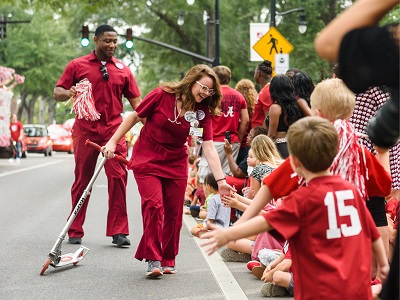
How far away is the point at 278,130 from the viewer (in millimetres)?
10008

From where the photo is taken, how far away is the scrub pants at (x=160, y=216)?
8086 millimetres

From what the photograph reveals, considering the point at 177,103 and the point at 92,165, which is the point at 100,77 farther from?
the point at 177,103

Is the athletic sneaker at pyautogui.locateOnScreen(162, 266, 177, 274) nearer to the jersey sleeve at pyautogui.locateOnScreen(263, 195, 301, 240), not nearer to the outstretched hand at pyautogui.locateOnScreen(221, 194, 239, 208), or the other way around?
the outstretched hand at pyautogui.locateOnScreen(221, 194, 239, 208)

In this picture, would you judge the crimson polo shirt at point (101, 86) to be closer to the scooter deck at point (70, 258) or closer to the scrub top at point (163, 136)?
the scooter deck at point (70, 258)

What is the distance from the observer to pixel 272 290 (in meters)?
7.27

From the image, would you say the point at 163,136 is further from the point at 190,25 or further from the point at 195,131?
the point at 190,25

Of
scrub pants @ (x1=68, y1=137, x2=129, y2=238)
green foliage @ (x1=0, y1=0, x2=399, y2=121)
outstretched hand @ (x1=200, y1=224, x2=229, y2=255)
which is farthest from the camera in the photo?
green foliage @ (x1=0, y1=0, x2=399, y2=121)

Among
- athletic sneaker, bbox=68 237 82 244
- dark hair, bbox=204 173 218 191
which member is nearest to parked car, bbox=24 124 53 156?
dark hair, bbox=204 173 218 191

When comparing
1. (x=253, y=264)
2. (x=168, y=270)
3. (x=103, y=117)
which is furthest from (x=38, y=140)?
(x=253, y=264)

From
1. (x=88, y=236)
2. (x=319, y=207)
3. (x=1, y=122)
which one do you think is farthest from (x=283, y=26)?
(x=319, y=207)

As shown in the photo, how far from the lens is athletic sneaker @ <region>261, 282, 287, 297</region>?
7262 mm

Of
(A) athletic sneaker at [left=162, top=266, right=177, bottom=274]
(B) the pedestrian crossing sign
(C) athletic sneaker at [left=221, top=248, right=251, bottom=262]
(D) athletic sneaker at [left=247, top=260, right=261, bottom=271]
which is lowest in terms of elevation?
(C) athletic sneaker at [left=221, top=248, right=251, bottom=262]

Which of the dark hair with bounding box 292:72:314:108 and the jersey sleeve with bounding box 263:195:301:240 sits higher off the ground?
the dark hair with bounding box 292:72:314:108

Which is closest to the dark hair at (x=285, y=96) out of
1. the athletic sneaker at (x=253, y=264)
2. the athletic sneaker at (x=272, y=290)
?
the athletic sneaker at (x=253, y=264)
